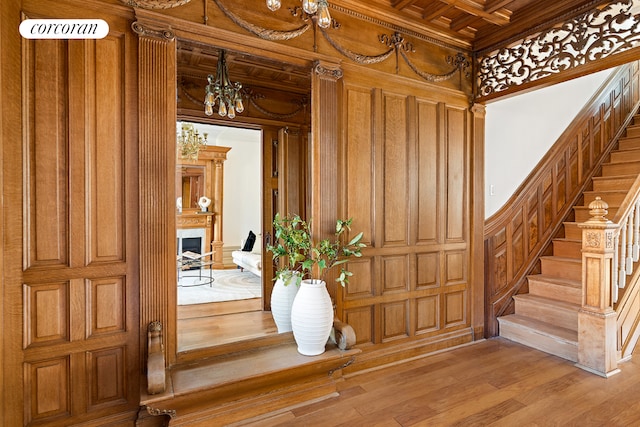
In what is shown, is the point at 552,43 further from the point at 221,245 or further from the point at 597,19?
the point at 221,245

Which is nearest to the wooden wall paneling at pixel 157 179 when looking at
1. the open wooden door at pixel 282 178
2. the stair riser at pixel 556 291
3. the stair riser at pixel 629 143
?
the open wooden door at pixel 282 178

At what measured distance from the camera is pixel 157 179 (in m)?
2.01

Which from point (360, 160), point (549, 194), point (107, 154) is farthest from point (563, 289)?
point (107, 154)

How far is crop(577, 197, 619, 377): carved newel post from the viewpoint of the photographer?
8.64 ft

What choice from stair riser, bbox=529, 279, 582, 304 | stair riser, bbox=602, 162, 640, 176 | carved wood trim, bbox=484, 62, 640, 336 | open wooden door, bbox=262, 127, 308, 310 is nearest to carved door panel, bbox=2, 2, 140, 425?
open wooden door, bbox=262, 127, 308, 310

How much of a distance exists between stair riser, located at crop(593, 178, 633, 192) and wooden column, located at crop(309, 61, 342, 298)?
381 cm

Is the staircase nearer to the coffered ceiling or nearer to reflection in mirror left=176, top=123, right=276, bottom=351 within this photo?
the coffered ceiling

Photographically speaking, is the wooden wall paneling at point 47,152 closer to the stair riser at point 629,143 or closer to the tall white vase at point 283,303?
the tall white vase at point 283,303

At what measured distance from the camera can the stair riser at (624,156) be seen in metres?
4.31

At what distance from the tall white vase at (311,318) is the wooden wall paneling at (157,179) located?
0.79 metres

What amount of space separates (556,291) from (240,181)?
3371 millimetres

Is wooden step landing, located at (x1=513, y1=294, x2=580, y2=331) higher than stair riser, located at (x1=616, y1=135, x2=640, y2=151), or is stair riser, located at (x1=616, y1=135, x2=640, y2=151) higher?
stair riser, located at (x1=616, y1=135, x2=640, y2=151)

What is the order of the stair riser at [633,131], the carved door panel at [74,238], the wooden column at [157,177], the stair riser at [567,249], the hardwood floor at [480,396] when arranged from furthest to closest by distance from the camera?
the stair riser at [633,131] < the stair riser at [567,249] < the hardwood floor at [480,396] < the wooden column at [157,177] < the carved door panel at [74,238]

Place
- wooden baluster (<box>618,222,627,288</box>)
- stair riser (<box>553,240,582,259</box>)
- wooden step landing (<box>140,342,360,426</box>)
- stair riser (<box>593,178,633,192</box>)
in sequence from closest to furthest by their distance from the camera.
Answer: wooden step landing (<box>140,342,360,426</box>) < wooden baluster (<box>618,222,627,288</box>) < stair riser (<box>553,240,582,259</box>) < stair riser (<box>593,178,633,192</box>)
